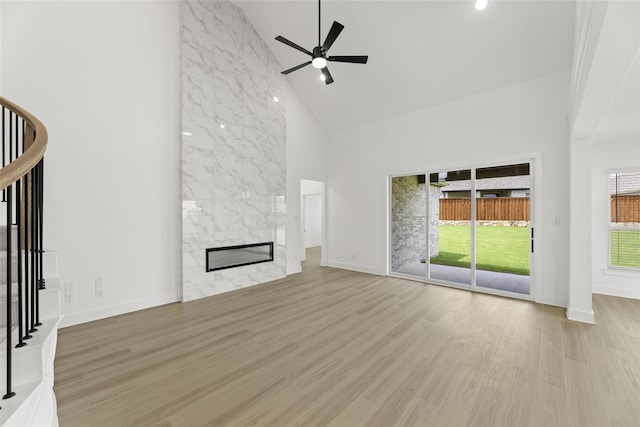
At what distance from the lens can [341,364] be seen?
2.53 meters

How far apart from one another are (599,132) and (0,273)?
7.05 metres

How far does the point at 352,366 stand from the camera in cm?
249

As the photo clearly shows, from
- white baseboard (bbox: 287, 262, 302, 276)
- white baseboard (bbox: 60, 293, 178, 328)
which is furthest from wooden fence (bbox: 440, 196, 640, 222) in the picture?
white baseboard (bbox: 60, 293, 178, 328)

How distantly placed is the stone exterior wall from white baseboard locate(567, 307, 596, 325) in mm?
2150

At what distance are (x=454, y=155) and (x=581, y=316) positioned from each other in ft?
9.78

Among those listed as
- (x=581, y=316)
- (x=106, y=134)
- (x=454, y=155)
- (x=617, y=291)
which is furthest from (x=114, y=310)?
(x=617, y=291)

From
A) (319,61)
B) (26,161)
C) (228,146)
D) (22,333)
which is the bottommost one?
(22,333)

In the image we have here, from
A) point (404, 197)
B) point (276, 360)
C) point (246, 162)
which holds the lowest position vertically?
point (276, 360)

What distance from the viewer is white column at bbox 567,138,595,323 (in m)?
3.49

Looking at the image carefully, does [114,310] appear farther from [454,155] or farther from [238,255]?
[454,155]

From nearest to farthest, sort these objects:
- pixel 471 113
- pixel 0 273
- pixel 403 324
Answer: pixel 0 273
pixel 403 324
pixel 471 113

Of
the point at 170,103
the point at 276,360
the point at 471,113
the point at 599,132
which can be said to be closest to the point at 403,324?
the point at 276,360

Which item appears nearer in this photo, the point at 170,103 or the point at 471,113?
the point at 170,103

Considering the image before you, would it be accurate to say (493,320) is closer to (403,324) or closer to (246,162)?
(403,324)
